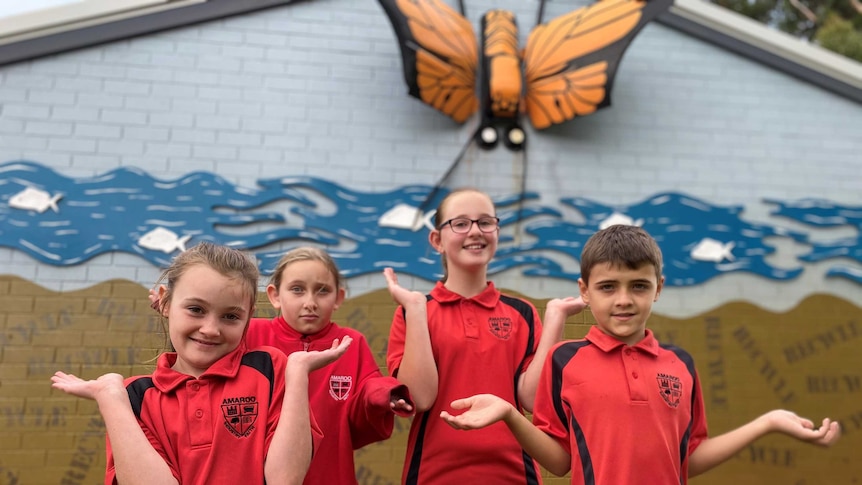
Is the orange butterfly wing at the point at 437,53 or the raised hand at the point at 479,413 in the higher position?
the orange butterfly wing at the point at 437,53

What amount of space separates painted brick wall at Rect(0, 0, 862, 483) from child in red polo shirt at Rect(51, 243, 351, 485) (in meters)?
2.65

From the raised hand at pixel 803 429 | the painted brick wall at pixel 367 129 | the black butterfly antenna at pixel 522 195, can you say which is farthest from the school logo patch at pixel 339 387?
the black butterfly antenna at pixel 522 195

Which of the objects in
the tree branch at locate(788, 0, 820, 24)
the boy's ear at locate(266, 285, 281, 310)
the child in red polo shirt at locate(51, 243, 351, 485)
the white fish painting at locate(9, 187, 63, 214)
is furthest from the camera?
the tree branch at locate(788, 0, 820, 24)

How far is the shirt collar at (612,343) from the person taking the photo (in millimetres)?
1736

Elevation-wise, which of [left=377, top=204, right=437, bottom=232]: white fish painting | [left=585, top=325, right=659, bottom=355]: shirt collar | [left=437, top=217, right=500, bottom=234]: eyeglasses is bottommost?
[left=585, top=325, right=659, bottom=355]: shirt collar

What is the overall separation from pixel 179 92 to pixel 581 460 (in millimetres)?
3762

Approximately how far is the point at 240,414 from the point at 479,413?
56 cm

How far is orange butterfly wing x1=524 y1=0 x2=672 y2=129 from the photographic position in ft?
14.6

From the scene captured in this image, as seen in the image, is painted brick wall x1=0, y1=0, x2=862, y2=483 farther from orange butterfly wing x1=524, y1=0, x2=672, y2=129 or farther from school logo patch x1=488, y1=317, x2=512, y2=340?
school logo patch x1=488, y1=317, x2=512, y2=340

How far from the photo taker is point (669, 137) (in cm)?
480

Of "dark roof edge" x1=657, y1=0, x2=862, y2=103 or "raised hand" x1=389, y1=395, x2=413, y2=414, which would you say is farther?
"dark roof edge" x1=657, y1=0, x2=862, y2=103

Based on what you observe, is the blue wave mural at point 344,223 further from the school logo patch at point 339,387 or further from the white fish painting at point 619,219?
the school logo patch at point 339,387

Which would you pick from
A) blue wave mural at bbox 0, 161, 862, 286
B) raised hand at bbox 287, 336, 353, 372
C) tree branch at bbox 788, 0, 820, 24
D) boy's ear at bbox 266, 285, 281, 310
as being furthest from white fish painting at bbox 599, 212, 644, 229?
tree branch at bbox 788, 0, 820, 24

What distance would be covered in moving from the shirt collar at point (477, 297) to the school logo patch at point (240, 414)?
0.79 m
